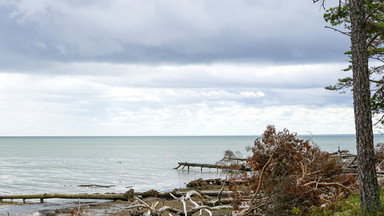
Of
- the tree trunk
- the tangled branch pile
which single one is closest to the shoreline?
the tangled branch pile

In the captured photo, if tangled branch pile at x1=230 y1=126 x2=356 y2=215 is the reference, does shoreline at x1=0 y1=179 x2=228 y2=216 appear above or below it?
below

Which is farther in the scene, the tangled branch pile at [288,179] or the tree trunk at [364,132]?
the tangled branch pile at [288,179]

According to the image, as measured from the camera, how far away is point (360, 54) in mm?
8289

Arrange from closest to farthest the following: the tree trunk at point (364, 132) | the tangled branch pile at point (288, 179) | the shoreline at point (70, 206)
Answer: the tree trunk at point (364, 132) < the tangled branch pile at point (288, 179) < the shoreline at point (70, 206)

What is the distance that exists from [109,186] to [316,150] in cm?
2500

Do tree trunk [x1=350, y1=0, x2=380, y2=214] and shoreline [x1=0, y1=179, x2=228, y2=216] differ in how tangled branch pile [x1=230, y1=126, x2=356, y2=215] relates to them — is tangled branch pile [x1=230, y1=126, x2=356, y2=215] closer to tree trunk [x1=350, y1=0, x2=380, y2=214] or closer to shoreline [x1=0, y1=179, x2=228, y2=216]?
tree trunk [x1=350, y1=0, x2=380, y2=214]

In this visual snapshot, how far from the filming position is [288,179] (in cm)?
1039

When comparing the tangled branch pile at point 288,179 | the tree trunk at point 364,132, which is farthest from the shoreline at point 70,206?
the tree trunk at point 364,132

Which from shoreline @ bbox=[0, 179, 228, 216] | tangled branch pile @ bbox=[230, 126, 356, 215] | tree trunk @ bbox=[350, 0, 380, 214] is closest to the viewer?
tree trunk @ bbox=[350, 0, 380, 214]

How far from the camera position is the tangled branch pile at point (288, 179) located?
10.4m

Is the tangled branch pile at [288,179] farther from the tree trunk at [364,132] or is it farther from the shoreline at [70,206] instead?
the shoreline at [70,206]

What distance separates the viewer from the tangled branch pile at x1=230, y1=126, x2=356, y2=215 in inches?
408

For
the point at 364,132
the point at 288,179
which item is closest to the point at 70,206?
the point at 288,179

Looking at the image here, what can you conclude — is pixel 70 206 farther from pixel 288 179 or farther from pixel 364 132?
pixel 364 132
